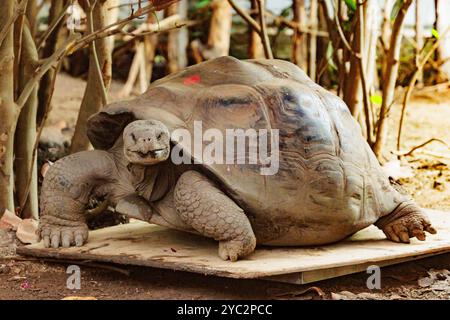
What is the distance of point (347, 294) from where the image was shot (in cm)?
286

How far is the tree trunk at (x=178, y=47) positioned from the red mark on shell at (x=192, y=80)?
16.5 ft

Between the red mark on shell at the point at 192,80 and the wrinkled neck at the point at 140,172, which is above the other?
the red mark on shell at the point at 192,80

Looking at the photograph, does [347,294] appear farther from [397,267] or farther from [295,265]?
[397,267]

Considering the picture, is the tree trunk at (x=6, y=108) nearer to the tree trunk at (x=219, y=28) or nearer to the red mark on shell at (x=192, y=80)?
the red mark on shell at (x=192, y=80)

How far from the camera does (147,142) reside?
2.85m

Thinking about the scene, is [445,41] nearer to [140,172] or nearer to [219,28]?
[219,28]

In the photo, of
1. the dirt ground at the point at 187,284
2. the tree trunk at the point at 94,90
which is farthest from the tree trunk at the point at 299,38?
the dirt ground at the point at 187,284

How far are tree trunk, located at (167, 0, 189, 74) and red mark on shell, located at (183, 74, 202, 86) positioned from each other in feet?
16.5

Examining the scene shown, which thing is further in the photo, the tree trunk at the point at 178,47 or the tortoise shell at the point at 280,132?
the tree trunk at the point at 178,47

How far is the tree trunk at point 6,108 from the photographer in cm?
342

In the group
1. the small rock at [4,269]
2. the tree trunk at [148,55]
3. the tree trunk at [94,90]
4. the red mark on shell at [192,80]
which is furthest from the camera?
the tree trunk at [148,55]
